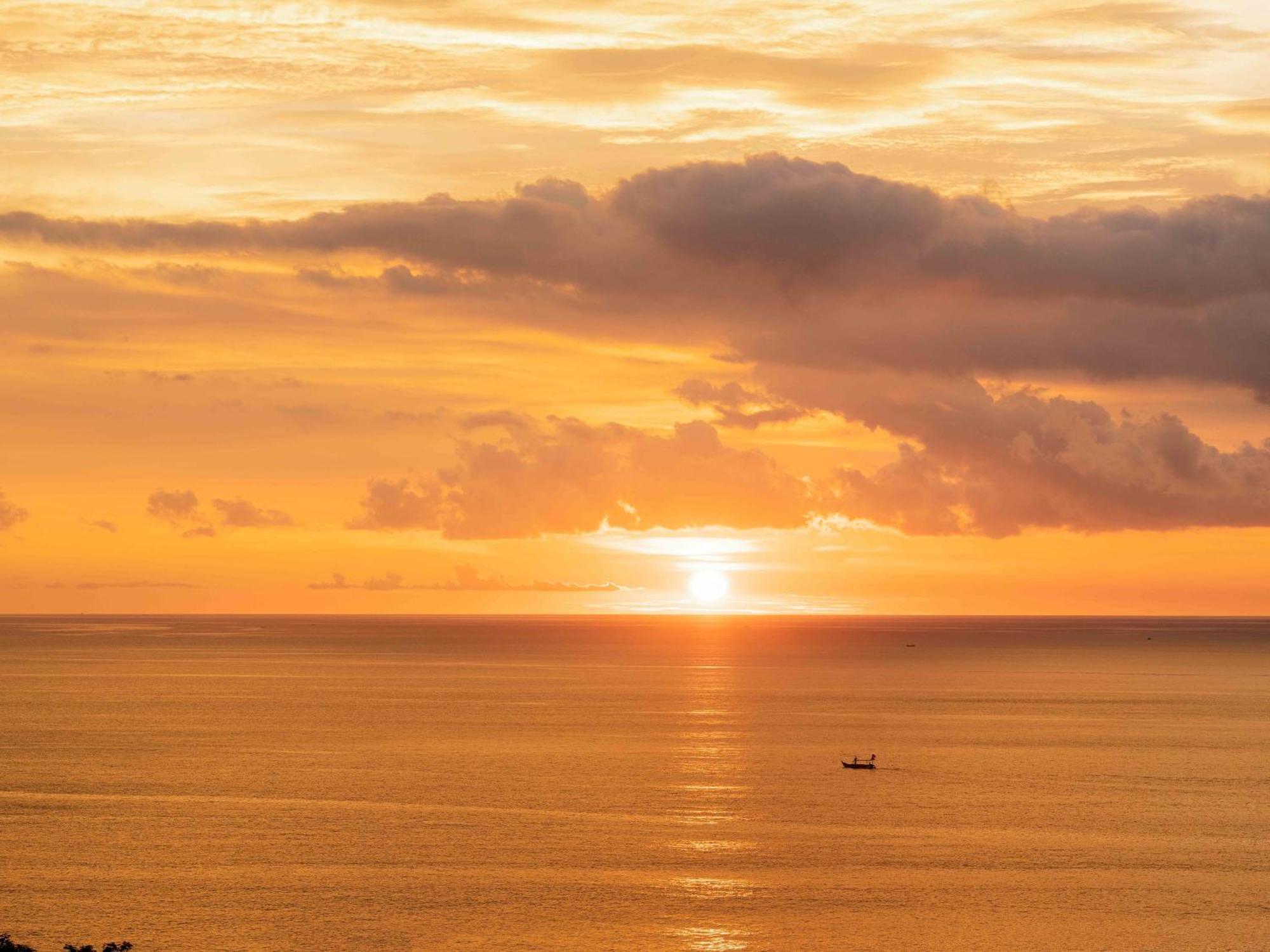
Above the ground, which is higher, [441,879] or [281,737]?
[281,737]

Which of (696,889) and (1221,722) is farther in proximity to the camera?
(1221,722)

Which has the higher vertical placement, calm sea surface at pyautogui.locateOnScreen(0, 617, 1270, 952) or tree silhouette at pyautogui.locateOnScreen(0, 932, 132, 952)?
calm sea surface at pyautogui.locateOnScreen(0, 617, 1270, 952)

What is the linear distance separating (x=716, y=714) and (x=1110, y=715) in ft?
168

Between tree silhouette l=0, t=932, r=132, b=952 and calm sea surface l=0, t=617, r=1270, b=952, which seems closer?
tree silhouette l=0, t=932, r=132, b=952

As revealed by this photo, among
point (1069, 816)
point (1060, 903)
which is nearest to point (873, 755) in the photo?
point (1069, 816)

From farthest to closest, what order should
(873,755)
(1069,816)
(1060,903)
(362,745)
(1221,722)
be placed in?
(1221,722) < (362,745) < (873,755) < (1069,816) < (1060,903)

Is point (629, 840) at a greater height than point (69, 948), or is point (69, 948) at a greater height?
point (629, 840)

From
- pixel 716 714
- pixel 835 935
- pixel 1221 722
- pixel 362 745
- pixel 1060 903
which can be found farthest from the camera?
pixel 716 714

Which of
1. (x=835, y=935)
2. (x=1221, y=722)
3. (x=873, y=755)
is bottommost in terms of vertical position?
(x=835, y=935)

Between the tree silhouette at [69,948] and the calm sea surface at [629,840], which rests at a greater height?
the calm sea surface at [629,840]

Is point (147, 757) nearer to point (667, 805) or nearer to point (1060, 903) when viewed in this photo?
point (667, 805)

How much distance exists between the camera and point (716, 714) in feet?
609

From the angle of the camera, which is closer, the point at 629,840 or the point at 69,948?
the point at 69,948

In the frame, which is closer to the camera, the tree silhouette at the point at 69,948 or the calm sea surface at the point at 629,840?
the tree silhouette at the point at 69,948
